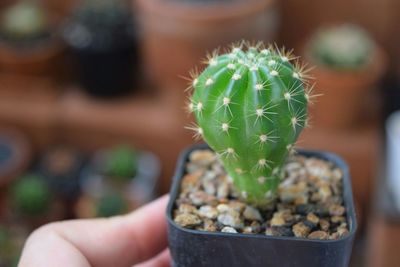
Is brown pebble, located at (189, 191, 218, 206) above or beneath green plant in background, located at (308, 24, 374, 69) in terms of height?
beneath

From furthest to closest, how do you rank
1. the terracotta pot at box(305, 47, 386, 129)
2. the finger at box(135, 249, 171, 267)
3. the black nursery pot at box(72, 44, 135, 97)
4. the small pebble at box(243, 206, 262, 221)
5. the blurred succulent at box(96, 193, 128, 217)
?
1. the black nursery pot at box(72, 44, 135, 97)
2. the terracotta pot at box(305, 47, 386, 129)
3. the blurred succulent at box(96, 193, 128, 217)
4. the finger at box(135, 249, 171, 267)
5. the small pebble at box(243, 206, 262, 221)

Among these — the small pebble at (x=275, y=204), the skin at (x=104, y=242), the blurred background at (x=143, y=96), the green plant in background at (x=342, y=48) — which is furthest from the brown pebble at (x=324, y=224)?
the green plant in background at (x=342, y=48)

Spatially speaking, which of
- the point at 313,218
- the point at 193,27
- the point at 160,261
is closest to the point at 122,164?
the point at 193,27

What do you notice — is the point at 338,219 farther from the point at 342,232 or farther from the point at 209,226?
the point at 209,226

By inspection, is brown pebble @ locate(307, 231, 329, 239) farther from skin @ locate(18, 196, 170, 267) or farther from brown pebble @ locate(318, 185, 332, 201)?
skin @ locate(18, 196, 170, 267)

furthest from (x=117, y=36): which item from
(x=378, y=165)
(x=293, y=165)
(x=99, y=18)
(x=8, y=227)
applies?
(x=293, y=165)

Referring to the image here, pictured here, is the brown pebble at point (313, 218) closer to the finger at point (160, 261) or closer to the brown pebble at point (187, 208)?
the brown pebble at point (187, 208)

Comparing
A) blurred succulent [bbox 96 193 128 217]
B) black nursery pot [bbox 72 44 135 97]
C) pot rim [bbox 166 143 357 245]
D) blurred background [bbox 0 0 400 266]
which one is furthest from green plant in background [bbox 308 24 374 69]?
pot rim [bbox 166 143 357 245]

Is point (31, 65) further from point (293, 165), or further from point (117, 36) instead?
point (293, 165)
